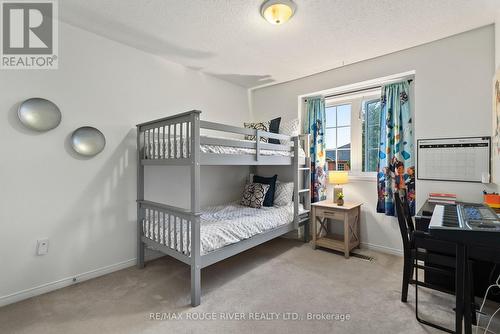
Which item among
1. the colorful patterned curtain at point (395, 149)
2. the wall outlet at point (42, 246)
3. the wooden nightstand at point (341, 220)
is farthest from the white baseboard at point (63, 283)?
the colorful patterned curtain at point (395, 149)

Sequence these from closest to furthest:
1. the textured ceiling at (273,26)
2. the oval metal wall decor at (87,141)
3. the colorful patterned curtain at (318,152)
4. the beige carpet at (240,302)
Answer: the beige carpet at (240,302) → the textured ceiling at (273,26) → the oval metal wall decor at (87,141) → the colorful patterned curtain at (318,152)

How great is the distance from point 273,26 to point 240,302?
8.21 feet

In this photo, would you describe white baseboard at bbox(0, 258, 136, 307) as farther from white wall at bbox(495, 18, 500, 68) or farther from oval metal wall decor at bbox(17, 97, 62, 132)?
white wall at bbox(495, 18, 500, 68)

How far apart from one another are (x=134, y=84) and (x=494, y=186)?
3.82 meters

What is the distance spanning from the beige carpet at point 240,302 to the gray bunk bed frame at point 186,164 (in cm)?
27

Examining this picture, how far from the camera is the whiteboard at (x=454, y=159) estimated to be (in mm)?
2332

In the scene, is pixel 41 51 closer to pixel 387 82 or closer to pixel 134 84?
pixel 134 84

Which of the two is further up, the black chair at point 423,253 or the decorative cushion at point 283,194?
the decorative cushion at point 283,194

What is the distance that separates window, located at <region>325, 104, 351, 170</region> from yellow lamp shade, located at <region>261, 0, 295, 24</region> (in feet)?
6.09

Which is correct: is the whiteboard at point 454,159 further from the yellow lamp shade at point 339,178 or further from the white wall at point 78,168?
the white wall at point 78,168

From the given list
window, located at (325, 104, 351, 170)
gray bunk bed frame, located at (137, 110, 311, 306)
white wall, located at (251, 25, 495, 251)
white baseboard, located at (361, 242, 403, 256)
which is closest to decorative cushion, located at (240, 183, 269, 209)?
gray bunk bed frame, located at (137, 110, 311, 306)

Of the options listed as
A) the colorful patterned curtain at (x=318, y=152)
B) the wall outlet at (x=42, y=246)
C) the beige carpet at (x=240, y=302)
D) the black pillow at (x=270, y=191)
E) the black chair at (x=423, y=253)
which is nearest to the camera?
the beige carpet at (x=240, y=302)

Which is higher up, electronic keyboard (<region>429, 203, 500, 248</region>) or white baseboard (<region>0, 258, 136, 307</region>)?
electronic keyboard (<region>429, 203, 500, 248</region>)

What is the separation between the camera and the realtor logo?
199 centimetres
